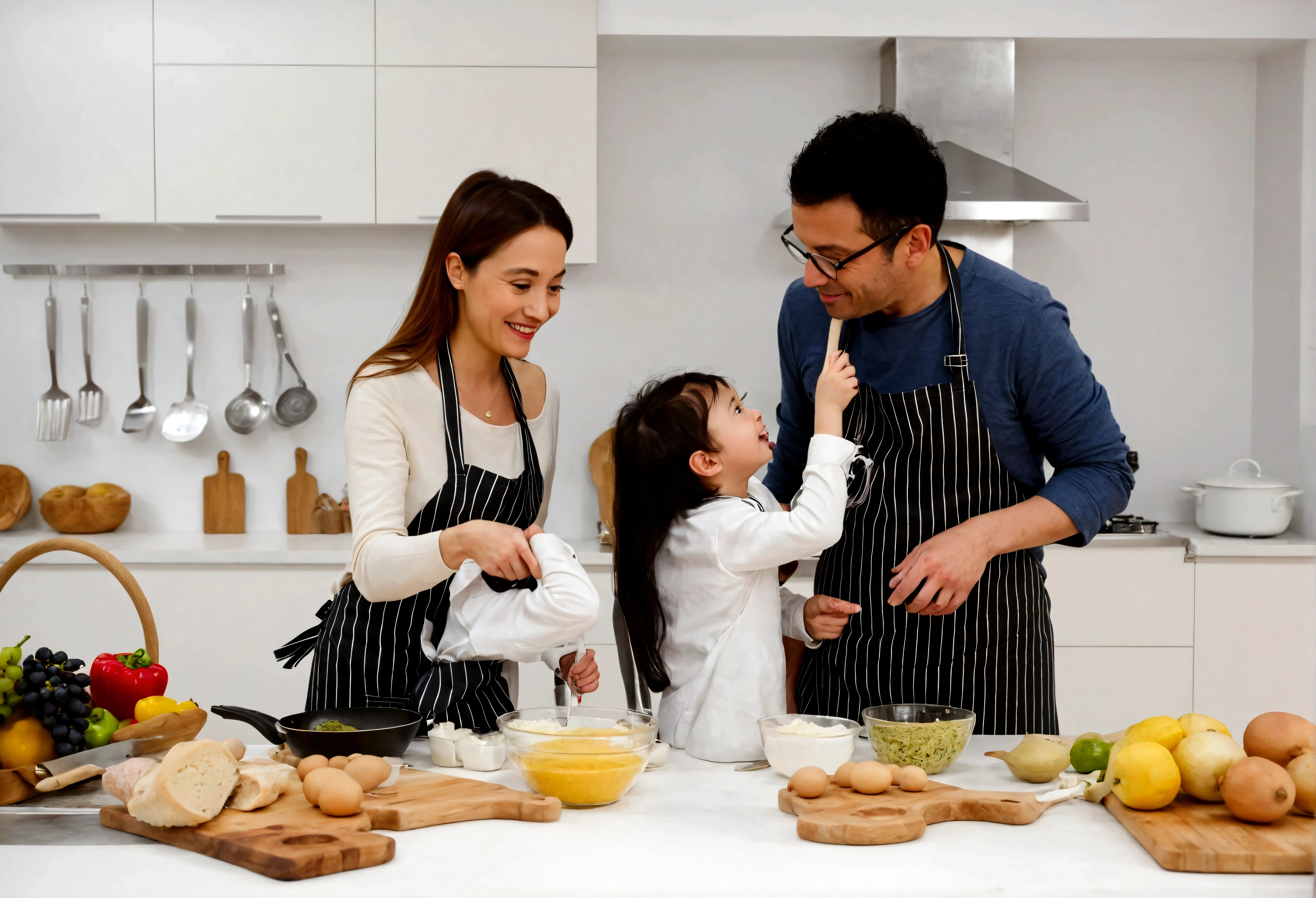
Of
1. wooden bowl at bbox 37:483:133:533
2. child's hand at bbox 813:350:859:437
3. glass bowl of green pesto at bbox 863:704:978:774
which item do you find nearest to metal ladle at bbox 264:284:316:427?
wooden bowl at bbox 37:483:133:533

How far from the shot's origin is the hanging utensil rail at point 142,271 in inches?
137

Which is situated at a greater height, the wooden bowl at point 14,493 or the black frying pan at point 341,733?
the wooden bowl at point 14,493

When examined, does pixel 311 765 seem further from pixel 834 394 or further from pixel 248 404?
pixel 248 404

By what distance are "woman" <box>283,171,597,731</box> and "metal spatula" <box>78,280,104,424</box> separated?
89.6 inches

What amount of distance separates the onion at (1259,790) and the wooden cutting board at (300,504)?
115 inches

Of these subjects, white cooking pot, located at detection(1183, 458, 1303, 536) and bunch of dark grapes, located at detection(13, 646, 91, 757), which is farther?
white cooking pot, located at detection(1183, 458, 1303, 536)

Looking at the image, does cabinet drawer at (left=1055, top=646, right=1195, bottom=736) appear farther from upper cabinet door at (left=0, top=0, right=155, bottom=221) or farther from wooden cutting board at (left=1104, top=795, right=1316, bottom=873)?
upper cabinet door at (left=0, top=0, right=155, bottom=221)

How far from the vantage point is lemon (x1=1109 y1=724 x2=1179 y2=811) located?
110cm

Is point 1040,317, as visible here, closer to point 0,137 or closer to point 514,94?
point 514,94

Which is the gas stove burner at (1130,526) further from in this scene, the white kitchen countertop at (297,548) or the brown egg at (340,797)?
the brown egg at (340,797)

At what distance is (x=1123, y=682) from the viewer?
313 cm

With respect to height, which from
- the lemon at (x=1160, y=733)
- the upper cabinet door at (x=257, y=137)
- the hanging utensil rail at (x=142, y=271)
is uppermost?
the upper cabinet door at (x=257, y=137)

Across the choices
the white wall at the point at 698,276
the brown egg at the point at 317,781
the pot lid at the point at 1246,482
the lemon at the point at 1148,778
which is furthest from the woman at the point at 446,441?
the pot lid at the point at 1246,482

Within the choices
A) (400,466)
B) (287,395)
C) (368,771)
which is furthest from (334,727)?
(287,395)
